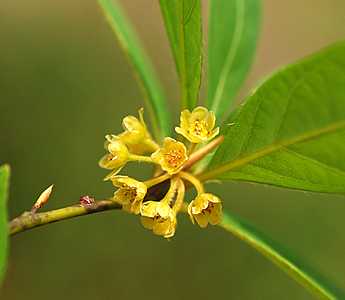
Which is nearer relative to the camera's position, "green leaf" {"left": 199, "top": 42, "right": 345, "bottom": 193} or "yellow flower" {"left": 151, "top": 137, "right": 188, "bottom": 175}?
"green leaf" {"left": 199, "top": 42, "right": 345, "bottom": 193}

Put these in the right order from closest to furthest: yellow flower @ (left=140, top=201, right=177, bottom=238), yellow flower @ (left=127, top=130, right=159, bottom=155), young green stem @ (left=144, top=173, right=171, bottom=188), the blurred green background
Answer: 1. yellow flower @ (left=140, top=201, right=177, bottom=238)
2. young green stem @ (left=144, top=173, right=171, bottom=188)
3. yellow flower @ (left=127, top=130, right=159, bottom=155)
4. the blurred green background

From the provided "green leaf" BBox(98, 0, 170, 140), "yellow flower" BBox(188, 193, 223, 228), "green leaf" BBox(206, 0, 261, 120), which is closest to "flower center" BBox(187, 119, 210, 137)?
"yellow flower" BBox(188, 193, 223, 228)

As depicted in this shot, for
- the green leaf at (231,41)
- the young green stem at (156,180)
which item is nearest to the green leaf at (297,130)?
the young green stem at (156,180)

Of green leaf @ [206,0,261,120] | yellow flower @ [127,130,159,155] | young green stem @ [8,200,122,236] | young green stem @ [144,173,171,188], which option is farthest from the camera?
green leaf @ [206,0,261,120]

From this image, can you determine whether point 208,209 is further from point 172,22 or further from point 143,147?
point 172,22

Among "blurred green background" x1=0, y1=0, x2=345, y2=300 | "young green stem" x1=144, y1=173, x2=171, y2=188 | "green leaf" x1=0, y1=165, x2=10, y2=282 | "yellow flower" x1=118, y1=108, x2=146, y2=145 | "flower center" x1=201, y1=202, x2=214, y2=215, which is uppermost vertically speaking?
"green leaf" x1=0, y1=165, x2=10, y2=282

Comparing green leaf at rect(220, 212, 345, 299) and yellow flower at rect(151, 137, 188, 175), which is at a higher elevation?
yellow flower at rect(151, 137, 188, 175)

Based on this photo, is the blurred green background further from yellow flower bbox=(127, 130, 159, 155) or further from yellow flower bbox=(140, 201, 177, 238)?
yellow flower bbox=(140, 201, 177, 238)
